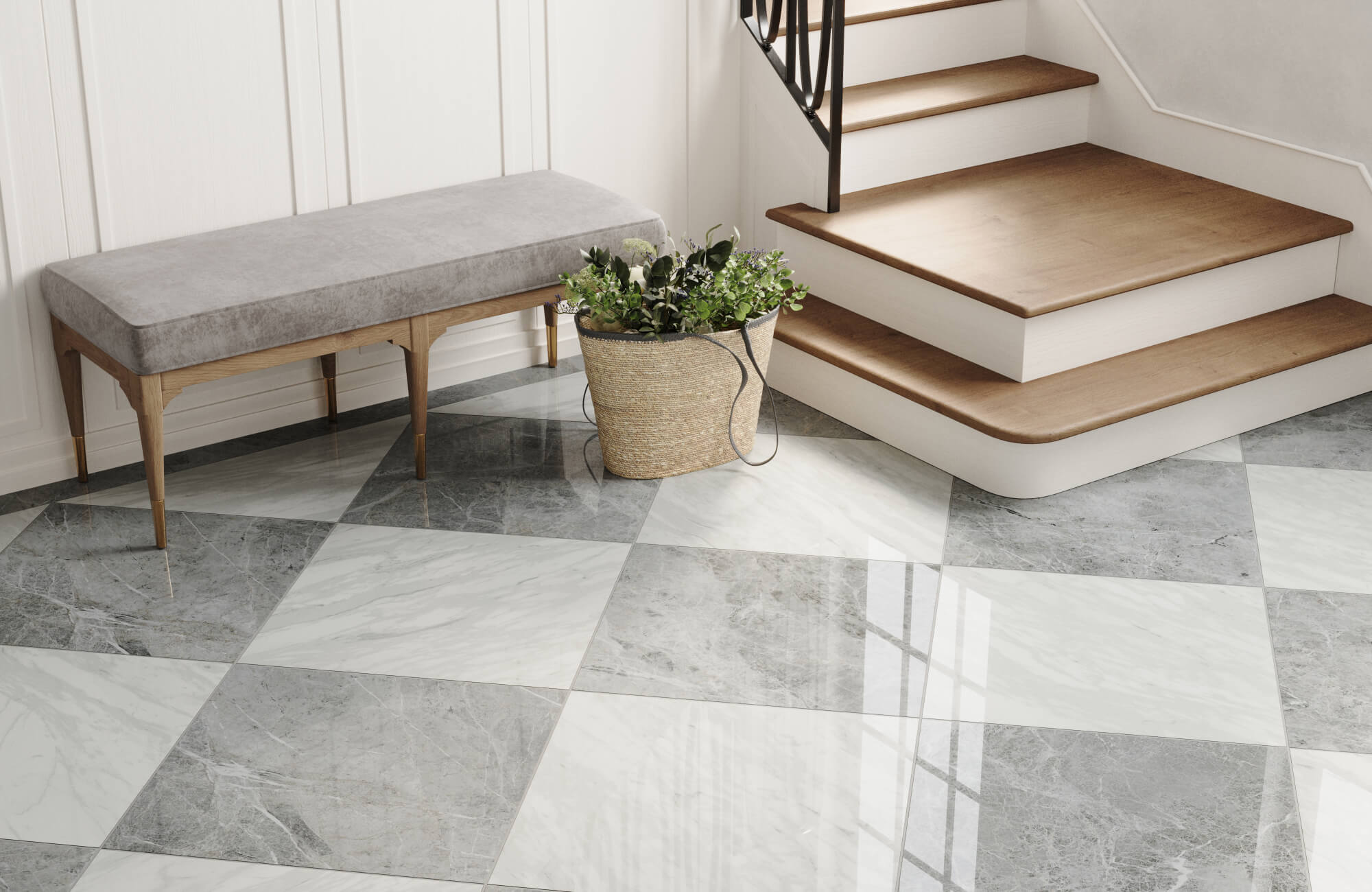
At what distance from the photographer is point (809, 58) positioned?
3.60m

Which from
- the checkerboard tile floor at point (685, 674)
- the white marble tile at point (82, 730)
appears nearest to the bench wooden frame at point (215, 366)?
the checkerboard tile floor at point (685, 674)

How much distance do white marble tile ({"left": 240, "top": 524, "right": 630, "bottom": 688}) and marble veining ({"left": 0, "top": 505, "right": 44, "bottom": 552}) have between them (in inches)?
25.7

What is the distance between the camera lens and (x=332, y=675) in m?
2.32

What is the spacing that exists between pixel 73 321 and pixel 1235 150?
299 centimetres

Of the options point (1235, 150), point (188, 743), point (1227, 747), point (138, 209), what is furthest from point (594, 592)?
point (1235, 150)

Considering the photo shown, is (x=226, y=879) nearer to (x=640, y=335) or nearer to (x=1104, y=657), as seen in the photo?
(x=640, y=335)

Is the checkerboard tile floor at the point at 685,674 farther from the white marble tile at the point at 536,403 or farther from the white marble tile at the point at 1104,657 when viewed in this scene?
the white marble tile at the point at 536,403

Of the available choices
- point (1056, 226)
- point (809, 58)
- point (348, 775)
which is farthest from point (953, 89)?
point (348, 775)

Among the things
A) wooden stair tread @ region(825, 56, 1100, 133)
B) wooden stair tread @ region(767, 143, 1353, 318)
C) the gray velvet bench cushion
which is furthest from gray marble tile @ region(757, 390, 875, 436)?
wooden stair tread @ region(825, 56, 1100, 133)

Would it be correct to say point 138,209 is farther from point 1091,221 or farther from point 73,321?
point 1091,221

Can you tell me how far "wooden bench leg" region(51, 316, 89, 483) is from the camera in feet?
9.31

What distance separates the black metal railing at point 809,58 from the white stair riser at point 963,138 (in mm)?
112

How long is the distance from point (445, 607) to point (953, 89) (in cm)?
223

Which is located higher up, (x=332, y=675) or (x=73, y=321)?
(x=73, y=321)
